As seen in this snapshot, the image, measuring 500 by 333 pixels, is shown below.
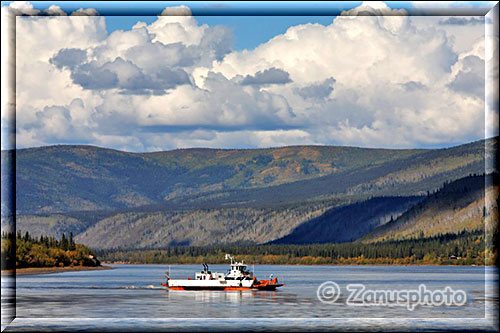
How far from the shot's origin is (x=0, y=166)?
2854 inches

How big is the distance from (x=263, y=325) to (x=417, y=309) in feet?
136

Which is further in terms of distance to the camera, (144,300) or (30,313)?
(144,300)

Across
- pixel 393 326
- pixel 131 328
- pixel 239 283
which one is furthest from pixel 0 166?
pixel 239 283

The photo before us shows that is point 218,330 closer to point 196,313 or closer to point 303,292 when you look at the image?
point 196,313

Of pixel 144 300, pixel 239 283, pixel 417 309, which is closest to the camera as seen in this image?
pixel 417 309

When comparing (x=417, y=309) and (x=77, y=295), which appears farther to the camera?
(x=77, y=295)

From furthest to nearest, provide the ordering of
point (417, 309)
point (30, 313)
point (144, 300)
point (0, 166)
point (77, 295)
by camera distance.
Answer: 1. point (77, 295)
2. point (144, 300)
3. point (417, 309)
4. point (30, 313)
5. point (0, 166)

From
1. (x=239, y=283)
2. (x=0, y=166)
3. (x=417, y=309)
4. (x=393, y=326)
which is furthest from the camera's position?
(x=239, y=283)

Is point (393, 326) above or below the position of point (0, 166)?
below

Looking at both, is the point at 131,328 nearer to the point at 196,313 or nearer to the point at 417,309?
the point at 196,313

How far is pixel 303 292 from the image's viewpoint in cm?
19275

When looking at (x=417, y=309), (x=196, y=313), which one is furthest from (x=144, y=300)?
(x=417, y=309)

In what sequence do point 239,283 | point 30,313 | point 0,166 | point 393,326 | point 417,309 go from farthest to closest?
1. point 239,283
2. point 417,309
3. point 30,313
4. point 393,326
5. point 0,166

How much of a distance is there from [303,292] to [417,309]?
53461 millimetres
